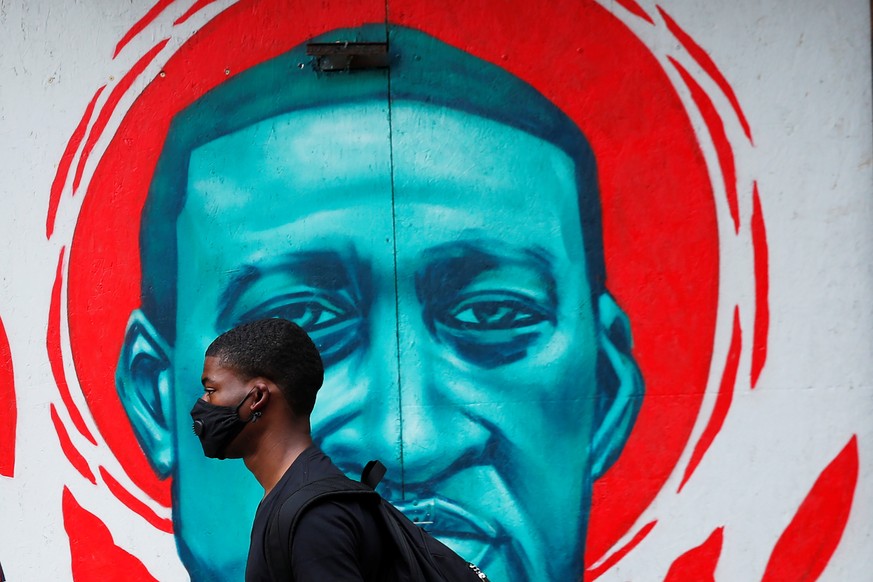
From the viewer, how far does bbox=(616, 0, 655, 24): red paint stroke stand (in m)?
4.11

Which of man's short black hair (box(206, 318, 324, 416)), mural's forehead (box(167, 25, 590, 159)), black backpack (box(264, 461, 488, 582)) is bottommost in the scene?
black backpack (box(264, 461, 488, 582))

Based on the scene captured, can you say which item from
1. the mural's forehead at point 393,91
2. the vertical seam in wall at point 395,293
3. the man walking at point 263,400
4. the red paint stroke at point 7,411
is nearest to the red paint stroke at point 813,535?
the vertical seam in wall at point 395,293

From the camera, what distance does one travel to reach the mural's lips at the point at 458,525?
13.4 ft

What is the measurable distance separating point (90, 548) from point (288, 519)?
228cm

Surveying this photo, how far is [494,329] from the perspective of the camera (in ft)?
13.5

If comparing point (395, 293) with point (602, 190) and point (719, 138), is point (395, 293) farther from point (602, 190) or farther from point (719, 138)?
point (719, 138)

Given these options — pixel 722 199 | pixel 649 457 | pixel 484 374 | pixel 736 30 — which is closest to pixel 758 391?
pixel 649 457

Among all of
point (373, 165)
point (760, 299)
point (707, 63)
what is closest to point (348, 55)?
point (373, 165)

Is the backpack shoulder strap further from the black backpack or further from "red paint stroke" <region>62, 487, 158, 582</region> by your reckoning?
"red paint stroke" <region>62, 487, 158, 582</region>

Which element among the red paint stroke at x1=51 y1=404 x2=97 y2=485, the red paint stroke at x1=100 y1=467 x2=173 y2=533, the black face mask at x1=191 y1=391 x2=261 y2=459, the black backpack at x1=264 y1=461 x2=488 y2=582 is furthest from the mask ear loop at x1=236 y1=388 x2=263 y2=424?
the red paint stroke at x1=51 y1=404 x2=97 y2=485

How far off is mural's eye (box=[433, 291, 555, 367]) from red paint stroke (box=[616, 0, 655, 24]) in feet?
3.74

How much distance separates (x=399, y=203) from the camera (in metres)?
4.12

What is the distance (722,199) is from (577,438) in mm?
1043

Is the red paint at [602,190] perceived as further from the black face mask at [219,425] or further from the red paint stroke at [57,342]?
the black face mask at [219,425]
